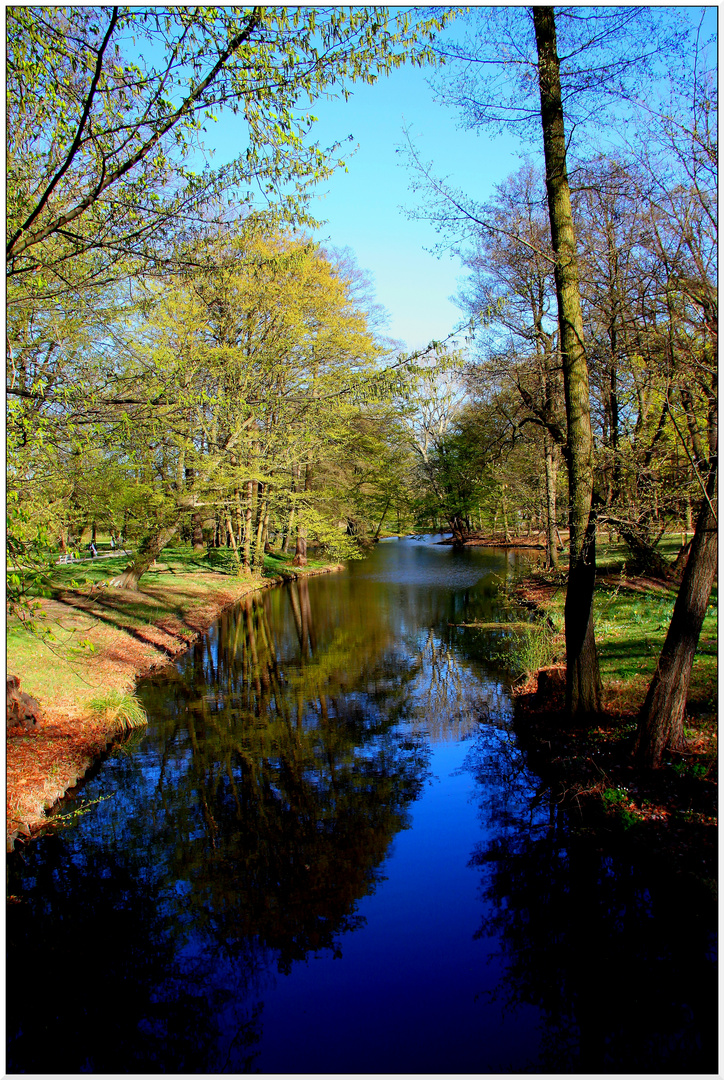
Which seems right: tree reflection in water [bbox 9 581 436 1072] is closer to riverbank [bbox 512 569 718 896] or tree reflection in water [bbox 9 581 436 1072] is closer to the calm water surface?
the calm water surface

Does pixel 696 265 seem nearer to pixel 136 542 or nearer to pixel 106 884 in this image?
pixel 106 884

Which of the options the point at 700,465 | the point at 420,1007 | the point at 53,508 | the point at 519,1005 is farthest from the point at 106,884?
the point at 700,465

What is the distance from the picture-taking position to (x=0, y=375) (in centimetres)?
393

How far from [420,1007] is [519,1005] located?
72 cm

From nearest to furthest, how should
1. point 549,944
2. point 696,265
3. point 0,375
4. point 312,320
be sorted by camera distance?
1. point 0,375
2. point 549,944
3. point 696,265
4. point 312,320

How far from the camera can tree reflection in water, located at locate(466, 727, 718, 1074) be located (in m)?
3.97

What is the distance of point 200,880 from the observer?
593cm

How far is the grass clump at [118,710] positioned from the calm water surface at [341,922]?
42 cm

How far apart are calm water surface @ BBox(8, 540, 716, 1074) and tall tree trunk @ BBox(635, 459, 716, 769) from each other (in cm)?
125

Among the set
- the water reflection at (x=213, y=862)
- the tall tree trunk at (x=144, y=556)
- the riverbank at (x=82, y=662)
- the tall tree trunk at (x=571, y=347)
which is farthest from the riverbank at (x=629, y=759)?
the tall tree trunk at (x=144, y=556)

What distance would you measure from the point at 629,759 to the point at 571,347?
4766 millimetres

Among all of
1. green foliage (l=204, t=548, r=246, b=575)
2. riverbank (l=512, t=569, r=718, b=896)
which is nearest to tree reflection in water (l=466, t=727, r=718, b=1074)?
riverbank (l=512, t=569, r=718, b=896)

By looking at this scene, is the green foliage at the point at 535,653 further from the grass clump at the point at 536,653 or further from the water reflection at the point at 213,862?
the water reflection at the point at 213,862

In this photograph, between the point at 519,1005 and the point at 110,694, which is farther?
the point at 110,694
